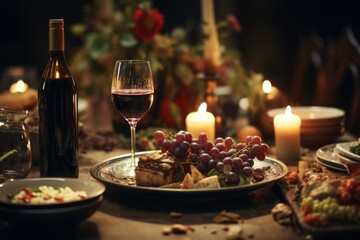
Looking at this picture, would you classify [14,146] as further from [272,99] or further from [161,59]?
[272,99]

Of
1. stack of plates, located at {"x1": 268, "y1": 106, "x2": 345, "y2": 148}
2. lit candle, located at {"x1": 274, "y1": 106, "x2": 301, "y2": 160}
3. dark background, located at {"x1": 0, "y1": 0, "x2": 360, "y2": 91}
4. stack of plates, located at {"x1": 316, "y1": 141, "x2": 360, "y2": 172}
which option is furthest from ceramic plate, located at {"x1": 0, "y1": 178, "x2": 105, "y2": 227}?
dark background, located at {"x1": 0, "y1": 0, "x2": 360, "y2": 91}

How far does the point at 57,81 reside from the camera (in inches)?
59.7

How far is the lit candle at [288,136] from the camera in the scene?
1858 mm

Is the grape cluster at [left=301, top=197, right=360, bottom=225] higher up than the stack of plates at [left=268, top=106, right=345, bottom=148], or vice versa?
the grape cluster at [left=301, top=197, right=360, bottom=225]

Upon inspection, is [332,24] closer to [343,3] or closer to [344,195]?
[343,3]

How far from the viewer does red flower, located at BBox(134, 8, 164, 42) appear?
225 centimetres

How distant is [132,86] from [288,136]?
0.55m

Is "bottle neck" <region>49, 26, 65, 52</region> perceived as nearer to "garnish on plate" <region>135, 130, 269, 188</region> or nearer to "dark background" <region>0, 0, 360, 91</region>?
"garnish on plate" <region>135, 130, 269, 188</region>

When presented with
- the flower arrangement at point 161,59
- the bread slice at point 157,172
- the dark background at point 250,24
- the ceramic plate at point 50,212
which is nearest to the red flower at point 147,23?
the flower arrangement at point 161,59

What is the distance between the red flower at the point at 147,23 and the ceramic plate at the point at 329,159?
850 mm

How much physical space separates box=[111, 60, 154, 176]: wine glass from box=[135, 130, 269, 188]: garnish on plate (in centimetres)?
12

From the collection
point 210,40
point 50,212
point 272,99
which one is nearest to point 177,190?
point 50,212

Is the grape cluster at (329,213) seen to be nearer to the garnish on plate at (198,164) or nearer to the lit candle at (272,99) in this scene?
the garnish on plate at (198,164)

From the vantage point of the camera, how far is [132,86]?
1.56 meters
